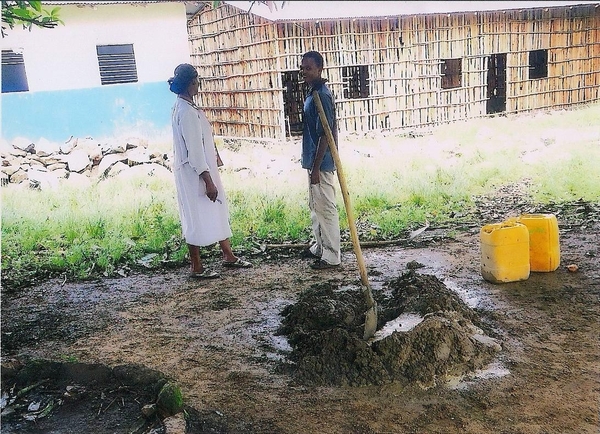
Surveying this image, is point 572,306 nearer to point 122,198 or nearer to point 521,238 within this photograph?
point 521,238

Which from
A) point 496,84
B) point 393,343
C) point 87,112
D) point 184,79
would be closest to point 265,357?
point 393,343

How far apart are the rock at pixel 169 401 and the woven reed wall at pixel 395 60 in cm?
1024

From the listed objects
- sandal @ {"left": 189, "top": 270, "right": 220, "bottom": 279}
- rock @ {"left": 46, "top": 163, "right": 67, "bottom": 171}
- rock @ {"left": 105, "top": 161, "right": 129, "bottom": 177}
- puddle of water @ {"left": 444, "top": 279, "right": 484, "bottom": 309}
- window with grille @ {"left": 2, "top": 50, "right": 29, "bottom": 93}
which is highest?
window with grille @ {"left": 2, "top": 50, "right": 29, "bottom": 93}

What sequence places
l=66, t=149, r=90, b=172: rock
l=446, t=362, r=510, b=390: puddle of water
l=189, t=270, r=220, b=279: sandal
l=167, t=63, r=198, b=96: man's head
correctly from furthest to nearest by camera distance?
l=66, t=149, r=90, b=172: rock < l=189, t=270, r=220, b=279: sandal < l=167, t=63, r=198, b=96: man's head < l=446, t=362, r=510, b=390: puddle of water

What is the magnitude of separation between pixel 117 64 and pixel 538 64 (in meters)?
11.2

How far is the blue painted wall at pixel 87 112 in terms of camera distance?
11195 millimetres

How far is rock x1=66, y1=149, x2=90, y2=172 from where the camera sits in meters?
10.6


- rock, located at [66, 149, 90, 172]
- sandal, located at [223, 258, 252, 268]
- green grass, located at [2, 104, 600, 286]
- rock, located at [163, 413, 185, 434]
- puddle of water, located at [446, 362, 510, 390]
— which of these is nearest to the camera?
rock, located at [163, 413, 185, 434]

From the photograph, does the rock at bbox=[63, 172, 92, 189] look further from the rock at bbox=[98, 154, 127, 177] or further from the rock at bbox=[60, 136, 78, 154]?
the rock at bbox=[60, 136, 78, 154]

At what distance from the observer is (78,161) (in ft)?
34.9

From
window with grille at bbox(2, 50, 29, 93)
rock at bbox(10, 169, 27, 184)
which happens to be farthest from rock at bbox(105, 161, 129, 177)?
window with grille at bbox(2, 50, 29, 93)

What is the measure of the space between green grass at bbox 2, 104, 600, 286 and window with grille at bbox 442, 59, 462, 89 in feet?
6.99

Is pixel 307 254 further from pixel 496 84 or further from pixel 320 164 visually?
pixel 496 84

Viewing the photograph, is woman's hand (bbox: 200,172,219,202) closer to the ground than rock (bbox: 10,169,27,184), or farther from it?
farther from it
